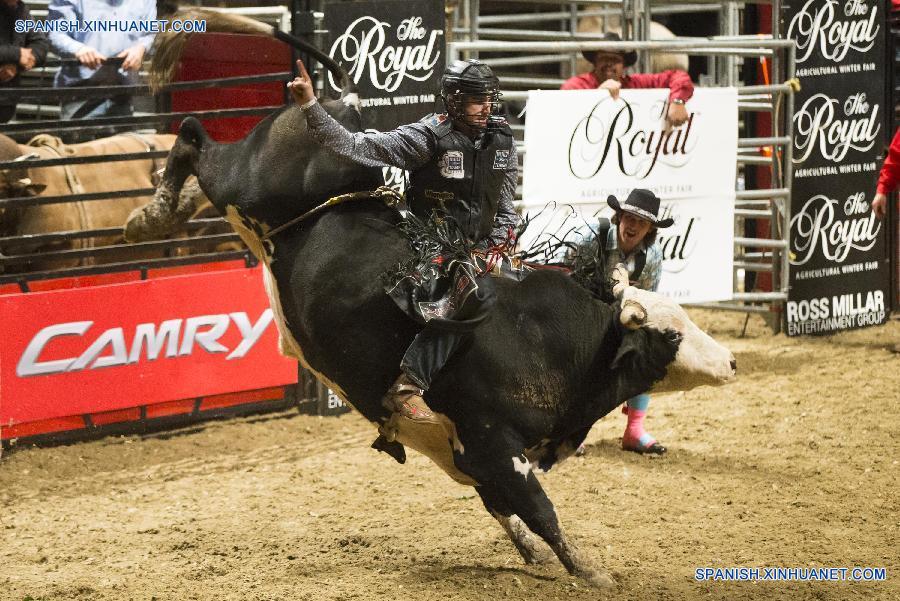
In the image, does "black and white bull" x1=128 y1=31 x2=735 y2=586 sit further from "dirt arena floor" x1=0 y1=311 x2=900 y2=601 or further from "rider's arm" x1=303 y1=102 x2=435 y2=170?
"dirt arena floor" x1=0 y1=311 x2=900 y2=601

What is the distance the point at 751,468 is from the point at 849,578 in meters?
1.65

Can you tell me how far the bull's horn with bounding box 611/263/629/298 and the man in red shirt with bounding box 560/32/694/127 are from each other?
314 centimetres

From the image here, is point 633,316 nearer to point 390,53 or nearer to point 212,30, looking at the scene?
point 212,30

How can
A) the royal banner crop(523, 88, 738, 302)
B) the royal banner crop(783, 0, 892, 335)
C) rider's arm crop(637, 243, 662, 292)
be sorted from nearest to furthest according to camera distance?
rider's arm crop(637, 243, 662, 292) → the royal banner crop(523, 88, 738, 302) → the royal banner crop(783, 0, 892, 335)

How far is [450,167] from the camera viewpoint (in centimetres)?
432

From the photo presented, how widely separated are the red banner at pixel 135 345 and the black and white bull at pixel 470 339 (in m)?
2.11

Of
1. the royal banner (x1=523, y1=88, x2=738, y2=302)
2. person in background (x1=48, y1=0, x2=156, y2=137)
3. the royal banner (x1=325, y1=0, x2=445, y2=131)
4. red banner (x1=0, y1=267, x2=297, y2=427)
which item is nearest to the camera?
red banner (x1=0, y1=267, x2=297, y2=427)

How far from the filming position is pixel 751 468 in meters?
6.00

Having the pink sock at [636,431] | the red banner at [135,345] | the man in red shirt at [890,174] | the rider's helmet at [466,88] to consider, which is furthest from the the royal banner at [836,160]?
the rider's helmet at [466,88]

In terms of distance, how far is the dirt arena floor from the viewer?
4367 mm

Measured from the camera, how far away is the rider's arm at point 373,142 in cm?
403

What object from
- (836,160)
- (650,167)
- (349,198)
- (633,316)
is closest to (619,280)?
(633,316)

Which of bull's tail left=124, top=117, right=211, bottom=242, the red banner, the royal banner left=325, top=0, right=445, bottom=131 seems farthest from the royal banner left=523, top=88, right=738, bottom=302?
bull's tail left=124, top=117, right=211, bottom=242

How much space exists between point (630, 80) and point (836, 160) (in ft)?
6.94
